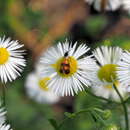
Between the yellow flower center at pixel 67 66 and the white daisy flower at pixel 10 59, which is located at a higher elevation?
the white daisy flower at pixel 10 59

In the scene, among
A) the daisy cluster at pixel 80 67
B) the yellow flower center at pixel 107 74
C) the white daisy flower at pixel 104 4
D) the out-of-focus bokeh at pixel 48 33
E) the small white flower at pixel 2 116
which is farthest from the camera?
the out-of-focus bokeh at pixel 48 33

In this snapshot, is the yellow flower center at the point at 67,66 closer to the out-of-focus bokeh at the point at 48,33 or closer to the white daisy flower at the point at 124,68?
the white daisy flower at the point at 124,68

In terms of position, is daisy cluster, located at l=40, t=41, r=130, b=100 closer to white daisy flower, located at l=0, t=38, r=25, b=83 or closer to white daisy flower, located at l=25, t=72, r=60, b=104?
white daisy flower, located at l=0, t=38, r=25, b=83

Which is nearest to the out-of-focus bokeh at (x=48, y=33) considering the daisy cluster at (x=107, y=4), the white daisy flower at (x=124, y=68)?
the daisy cluster at (x=107, y=4)

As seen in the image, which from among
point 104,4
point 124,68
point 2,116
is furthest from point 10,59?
point 104,4

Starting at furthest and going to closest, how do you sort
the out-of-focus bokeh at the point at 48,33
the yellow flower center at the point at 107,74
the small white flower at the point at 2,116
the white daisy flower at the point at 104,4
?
1. the out-of-focus bokeh at the point at 48,33
2. the white daisy flower at the point at 104,4
3. the yellow flower center at the point at 107,74
4. the small white flower at the point at 2,116

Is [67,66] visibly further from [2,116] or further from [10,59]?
[2,116]
